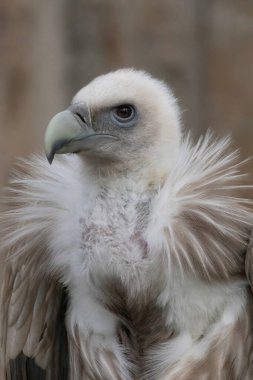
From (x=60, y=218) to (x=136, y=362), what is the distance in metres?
0.38

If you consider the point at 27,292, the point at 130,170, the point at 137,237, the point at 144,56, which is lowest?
the point at 27,292

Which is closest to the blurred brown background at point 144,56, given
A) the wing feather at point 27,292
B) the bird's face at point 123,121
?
the wing feather at point 27,292

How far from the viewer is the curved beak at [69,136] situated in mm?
3260

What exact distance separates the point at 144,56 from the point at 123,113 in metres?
2.12

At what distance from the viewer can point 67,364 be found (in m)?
3.70

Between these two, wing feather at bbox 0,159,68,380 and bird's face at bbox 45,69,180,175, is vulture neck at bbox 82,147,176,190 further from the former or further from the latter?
wing feather at bbox 0,159,68,380

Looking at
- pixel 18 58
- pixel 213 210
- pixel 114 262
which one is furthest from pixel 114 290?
pixel 18 58

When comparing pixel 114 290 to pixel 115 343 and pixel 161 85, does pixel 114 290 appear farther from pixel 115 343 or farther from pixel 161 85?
pixel 161 85

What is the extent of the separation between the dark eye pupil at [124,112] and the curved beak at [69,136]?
0.05 metres

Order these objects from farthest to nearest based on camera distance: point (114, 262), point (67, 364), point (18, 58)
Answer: point (18, 58) → point (67, 364) → point (114, 262)

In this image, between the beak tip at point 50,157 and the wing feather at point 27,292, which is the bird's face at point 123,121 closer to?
the beak tip at point 50,157

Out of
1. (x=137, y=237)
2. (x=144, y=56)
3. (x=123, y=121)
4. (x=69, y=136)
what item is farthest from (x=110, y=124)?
(x=144, y=56)

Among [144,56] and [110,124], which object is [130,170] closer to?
[110,124]

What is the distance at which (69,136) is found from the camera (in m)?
3.30
